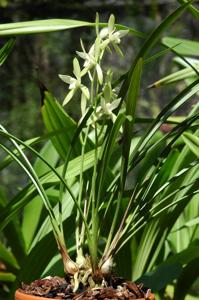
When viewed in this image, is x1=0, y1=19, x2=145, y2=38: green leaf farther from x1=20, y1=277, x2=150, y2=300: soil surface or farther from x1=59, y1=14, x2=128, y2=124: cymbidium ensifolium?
x1=20, y1=277, x2=150, y2=300: soil surface

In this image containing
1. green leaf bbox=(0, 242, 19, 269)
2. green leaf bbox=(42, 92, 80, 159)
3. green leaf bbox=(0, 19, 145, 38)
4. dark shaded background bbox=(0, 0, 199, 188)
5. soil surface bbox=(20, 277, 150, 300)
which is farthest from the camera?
dark shaded background bbox=(0, 0, 199, 188)

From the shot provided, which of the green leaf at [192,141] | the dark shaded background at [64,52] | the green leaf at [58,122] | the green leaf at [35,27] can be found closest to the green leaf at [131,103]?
the green leaf at [35,27]

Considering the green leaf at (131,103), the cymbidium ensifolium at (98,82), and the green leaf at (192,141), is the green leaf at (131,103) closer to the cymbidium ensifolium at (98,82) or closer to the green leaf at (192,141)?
the cymbidium ensifolium at (98,82)

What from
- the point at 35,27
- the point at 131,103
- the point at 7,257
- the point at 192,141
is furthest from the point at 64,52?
the point at 131,103

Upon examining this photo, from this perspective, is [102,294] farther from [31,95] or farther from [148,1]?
[148,1]

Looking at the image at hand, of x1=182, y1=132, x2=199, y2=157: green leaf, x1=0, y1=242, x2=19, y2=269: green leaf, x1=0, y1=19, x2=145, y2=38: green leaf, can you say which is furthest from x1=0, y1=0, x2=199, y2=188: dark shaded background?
x1=0, y1=19, x2=145, y2=38: green leaf

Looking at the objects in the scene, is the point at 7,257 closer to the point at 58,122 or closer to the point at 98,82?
the point at 58,122

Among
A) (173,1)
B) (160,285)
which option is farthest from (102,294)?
A: (173,1)
